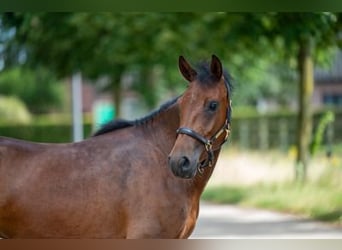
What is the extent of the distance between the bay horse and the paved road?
360 cm

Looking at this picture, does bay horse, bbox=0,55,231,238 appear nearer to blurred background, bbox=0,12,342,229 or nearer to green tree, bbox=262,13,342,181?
blurred background, bbox=0,12,342,229

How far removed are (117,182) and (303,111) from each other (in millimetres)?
6722

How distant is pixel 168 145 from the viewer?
4016 millimetres

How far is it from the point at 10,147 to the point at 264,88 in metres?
20.1

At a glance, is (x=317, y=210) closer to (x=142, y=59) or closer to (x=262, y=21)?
(x=262, y=21)

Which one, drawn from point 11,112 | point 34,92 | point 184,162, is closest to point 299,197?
point 184,162

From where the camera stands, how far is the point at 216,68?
386 centimetres

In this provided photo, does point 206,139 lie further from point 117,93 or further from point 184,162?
point 117,93

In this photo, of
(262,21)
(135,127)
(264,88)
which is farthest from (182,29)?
(264,88)

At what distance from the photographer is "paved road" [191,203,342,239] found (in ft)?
24.7

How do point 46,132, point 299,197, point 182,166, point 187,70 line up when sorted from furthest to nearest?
point 46,132, point 299,197, point 187,70, point 182,166

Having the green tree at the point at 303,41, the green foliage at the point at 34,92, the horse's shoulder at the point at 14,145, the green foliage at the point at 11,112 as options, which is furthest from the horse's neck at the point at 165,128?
the green foliage at the point at 34,92

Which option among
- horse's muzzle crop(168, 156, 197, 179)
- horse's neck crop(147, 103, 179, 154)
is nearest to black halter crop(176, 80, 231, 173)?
horse's muzzle crop(168, 156, 197, 179)

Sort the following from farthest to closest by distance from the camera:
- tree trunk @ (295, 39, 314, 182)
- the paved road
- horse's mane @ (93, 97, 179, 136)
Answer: tree trunk @ (295, 39, 314, 182), the paved road, horse's mane @ (93, 97, 179, 136)
